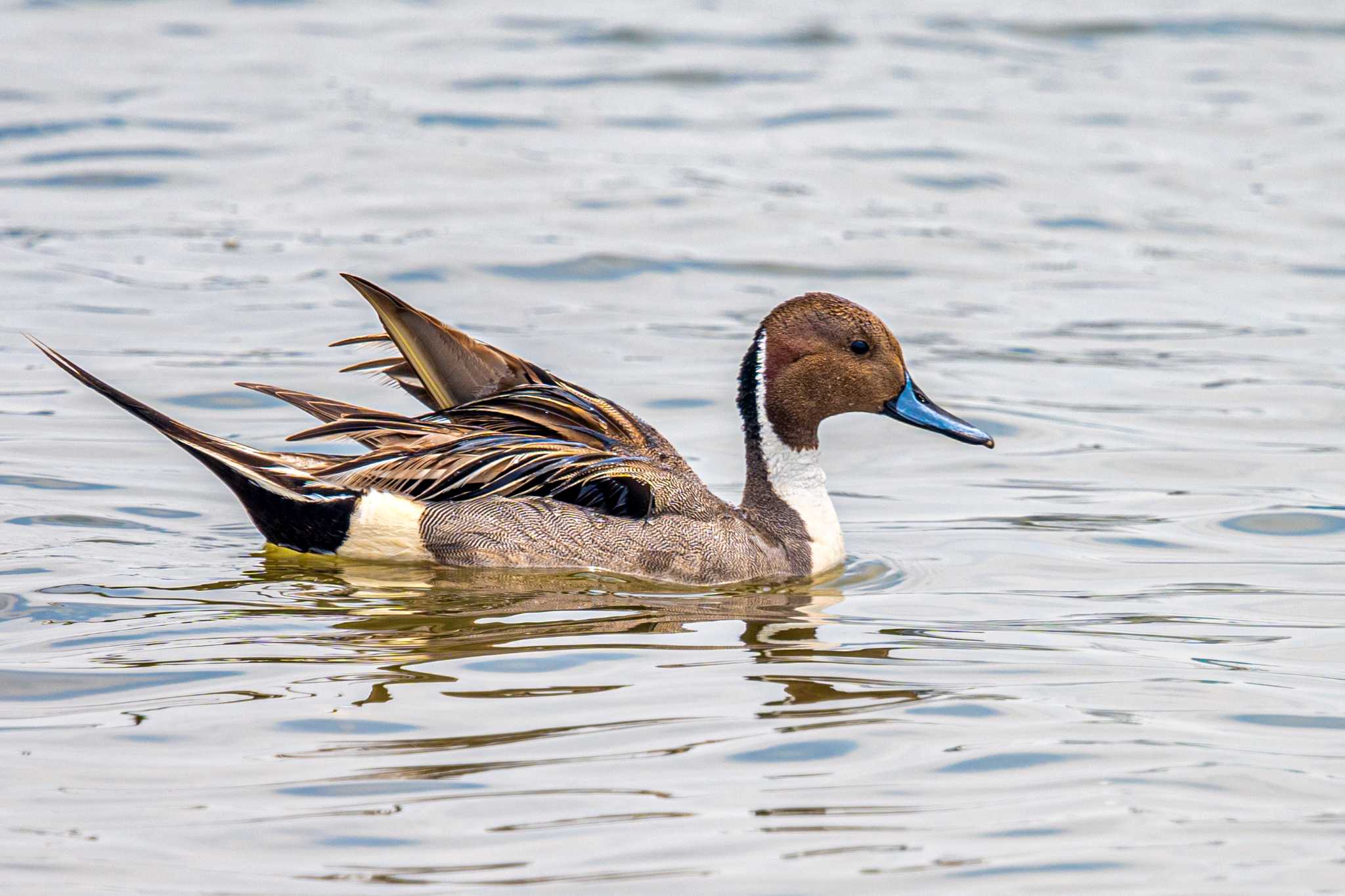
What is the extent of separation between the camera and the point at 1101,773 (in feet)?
16.3

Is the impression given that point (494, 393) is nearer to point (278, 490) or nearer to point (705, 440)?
point (278, 490)

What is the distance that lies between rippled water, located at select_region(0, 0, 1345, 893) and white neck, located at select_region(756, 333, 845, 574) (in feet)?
0.62

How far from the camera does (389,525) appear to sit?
6922 millimetres

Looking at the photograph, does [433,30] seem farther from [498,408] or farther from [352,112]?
[498,408]

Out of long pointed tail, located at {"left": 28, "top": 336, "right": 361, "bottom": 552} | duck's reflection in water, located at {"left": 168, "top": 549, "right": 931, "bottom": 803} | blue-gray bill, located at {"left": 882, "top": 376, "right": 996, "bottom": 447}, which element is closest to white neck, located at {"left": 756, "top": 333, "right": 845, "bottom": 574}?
duck's reflection in water, located at {"left": 168, "top": 549, "right": 931, "bottom": 803}

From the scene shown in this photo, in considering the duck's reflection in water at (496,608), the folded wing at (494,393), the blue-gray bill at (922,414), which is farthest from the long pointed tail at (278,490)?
the blue-gray bill at (922,414)

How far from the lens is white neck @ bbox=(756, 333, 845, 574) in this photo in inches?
291

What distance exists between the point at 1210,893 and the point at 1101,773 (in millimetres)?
671

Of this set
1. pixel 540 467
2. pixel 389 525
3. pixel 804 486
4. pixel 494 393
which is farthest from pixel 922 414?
pixel 389 525

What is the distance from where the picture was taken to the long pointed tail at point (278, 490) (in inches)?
270

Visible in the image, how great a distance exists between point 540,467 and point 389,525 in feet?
1.88

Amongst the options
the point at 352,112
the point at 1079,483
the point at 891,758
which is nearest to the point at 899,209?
the point at 352,112

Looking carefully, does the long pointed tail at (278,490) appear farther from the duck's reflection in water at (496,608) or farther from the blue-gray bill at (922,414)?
the blue-gray bill at (922,414)

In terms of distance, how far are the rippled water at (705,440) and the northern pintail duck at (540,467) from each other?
201 millimetres
